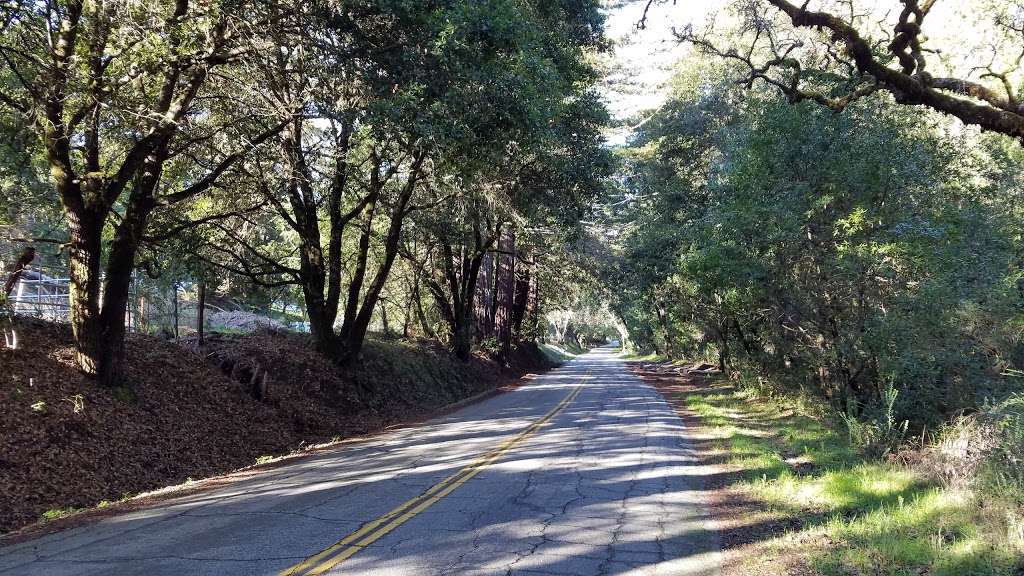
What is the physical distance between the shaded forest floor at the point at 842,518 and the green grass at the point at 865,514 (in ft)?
0.04

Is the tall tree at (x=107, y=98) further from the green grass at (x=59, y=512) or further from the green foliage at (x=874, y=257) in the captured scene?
the green foliage at (x=874, y=257)

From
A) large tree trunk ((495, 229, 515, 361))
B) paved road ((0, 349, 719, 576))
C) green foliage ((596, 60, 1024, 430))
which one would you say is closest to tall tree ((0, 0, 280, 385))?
paved road ((0, 349, 719, 576))

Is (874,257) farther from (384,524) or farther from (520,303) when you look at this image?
(520,303)

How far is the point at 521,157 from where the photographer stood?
14.9 metres

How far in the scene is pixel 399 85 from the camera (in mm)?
9977

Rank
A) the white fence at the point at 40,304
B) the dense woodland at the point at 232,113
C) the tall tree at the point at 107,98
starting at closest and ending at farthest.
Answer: the tall tree at the point at 107,98 → the dense woodland at the point at 232,113 → the white fence at the point at 40,304

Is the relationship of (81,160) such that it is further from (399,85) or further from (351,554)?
(351,554)

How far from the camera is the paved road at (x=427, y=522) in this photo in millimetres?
5602

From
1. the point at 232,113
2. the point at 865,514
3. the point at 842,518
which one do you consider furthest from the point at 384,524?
the point at 232,113

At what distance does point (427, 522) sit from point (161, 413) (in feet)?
21.8

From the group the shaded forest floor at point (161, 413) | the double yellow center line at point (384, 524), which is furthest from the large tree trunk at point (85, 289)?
the double yellow center line at point (384, 524)

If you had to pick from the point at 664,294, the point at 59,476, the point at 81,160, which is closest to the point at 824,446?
the point at 59,476

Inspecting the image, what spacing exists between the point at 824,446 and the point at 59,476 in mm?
11430

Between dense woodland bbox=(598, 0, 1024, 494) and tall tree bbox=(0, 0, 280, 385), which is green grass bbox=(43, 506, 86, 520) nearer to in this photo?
tall tree bbox=(0, 0, 280, 385)
